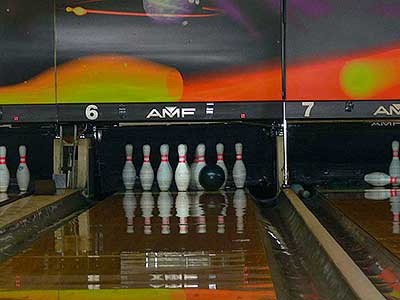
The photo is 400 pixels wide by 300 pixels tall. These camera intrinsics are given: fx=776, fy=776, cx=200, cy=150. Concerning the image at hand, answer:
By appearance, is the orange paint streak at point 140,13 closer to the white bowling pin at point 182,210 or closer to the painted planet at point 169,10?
the painted planet at point 169,10

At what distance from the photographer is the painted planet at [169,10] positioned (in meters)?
4.55

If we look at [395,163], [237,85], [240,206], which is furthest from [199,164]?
[395,163]

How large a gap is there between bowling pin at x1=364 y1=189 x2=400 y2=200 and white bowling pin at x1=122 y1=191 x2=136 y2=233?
1.28 metres

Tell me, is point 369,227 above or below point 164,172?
below

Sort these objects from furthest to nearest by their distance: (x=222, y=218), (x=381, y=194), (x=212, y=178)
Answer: (x=212, y=178)
(x=381, y=194)
(x=222, y=218)

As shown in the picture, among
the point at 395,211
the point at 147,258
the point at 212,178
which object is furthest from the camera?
the point at 212,178

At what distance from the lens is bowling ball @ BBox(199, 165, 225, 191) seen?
4.74 meters

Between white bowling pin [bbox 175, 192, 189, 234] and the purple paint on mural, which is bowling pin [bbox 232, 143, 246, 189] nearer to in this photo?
white bowling pin [bbox 175, 192, 189, 234]

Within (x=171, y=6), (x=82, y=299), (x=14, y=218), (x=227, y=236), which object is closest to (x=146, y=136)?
(x=171, y=6)

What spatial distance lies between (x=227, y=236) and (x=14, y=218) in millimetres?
984

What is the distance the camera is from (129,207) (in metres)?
4.06

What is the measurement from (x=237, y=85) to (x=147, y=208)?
96 centimetres

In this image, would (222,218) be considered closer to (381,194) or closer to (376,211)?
(376,211)

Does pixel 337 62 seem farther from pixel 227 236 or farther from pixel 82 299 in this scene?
pixel 82 299
